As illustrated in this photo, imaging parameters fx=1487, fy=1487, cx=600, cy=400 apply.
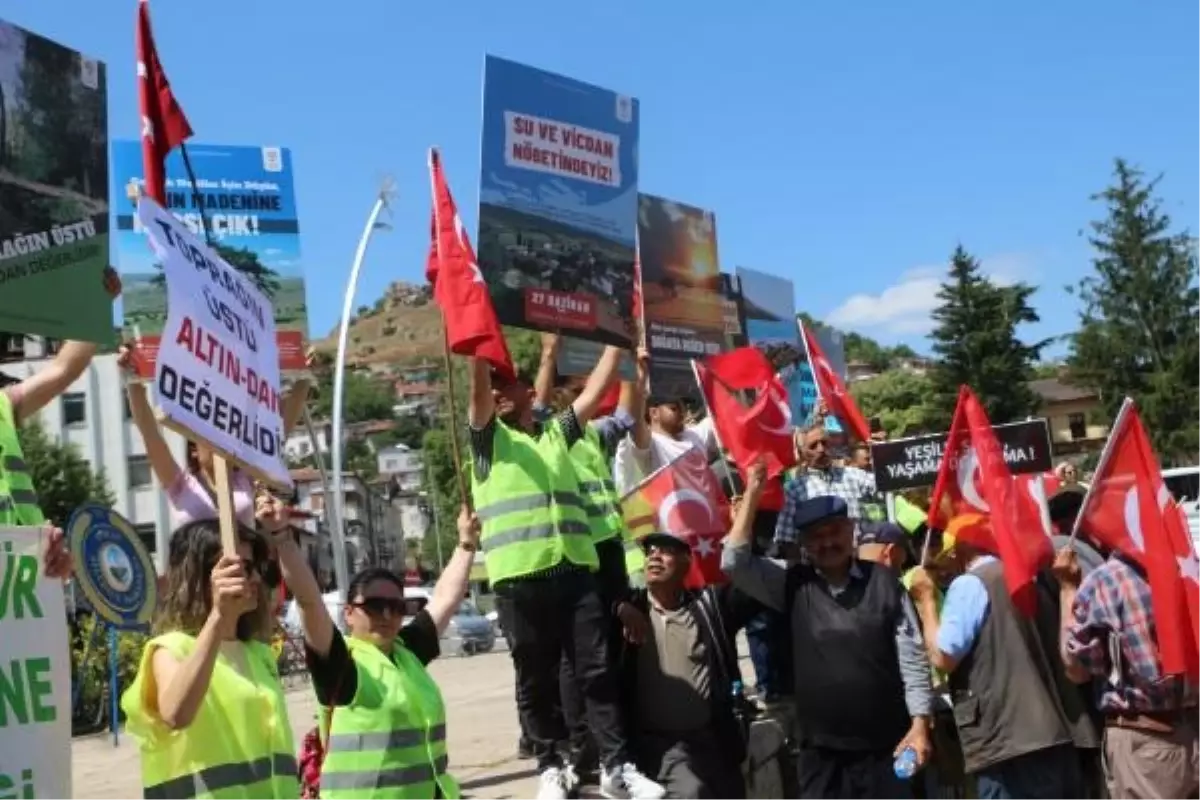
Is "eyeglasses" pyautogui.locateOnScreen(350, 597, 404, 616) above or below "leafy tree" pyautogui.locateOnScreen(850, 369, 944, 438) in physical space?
below

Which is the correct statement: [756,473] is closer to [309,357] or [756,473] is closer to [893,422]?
[309,357]

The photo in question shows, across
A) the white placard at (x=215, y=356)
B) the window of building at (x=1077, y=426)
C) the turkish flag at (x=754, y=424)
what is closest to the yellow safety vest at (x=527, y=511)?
the turkish flag at (x=754, y=424)

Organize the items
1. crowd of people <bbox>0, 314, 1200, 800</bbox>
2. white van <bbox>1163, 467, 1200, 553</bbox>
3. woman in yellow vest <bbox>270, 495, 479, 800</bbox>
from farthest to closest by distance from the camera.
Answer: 1. white van <bbox>1163, 467, 1200, 553</bbox>
2. crowd of people <bbox>0, 314, 1200, 800</bbox>
3. woman in yellow vest <bbox>270, 495, 479, 800</bbox>

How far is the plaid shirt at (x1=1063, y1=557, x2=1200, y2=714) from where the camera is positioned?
6180 mm

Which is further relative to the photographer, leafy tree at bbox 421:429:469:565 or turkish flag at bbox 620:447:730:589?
leafy tree at bbox 421:429:469:565

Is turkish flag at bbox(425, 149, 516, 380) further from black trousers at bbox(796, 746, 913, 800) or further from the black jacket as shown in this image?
black trousers at bbox(796, 746, 913, 800)

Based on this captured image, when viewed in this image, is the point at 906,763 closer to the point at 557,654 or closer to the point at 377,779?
the point at 557,654

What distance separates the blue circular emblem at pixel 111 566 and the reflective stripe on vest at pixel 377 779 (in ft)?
9.19

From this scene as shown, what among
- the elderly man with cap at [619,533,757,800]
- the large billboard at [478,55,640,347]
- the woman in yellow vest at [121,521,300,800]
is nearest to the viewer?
the woman in yellow vest at [121,521,300,800]

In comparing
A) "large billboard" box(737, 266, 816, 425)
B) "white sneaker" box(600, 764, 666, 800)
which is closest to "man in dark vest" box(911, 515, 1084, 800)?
"white sneaker" box(600, 764, 666, 800)

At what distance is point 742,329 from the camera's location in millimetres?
13688

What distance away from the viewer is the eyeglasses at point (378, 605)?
5.06 meters

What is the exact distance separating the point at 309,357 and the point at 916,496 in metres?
4.91

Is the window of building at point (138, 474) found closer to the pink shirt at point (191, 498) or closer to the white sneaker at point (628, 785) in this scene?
the pink shirt at point (191, 498)
